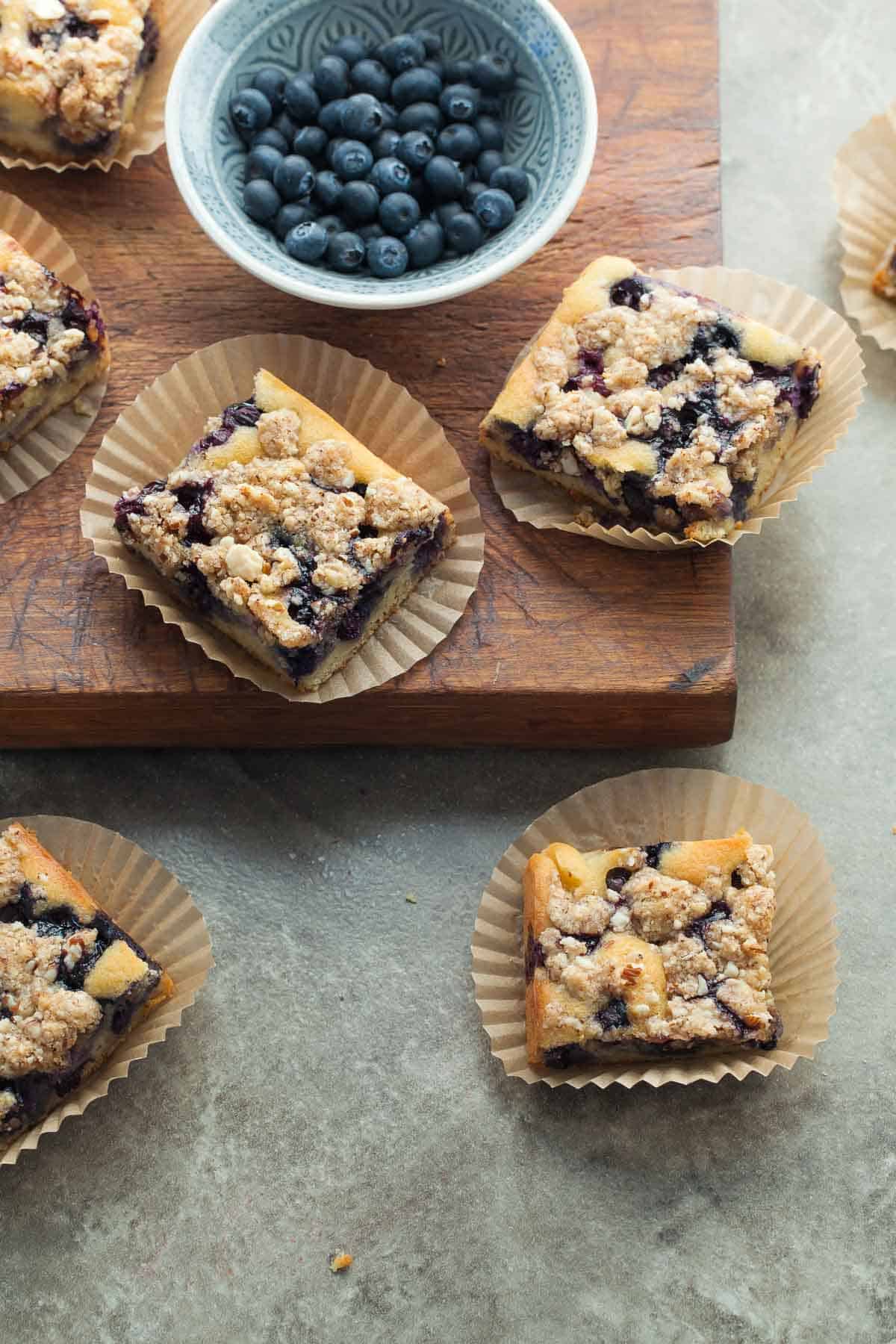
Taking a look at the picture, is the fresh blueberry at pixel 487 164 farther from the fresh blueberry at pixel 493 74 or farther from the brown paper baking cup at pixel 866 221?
the brown paper baking cup at pixel 866 221

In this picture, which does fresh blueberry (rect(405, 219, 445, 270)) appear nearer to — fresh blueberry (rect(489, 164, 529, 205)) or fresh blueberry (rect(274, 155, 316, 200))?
fresh blueberry (rect(489, 164, 529, 205))

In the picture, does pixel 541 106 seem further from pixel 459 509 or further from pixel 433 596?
pixel 433 596

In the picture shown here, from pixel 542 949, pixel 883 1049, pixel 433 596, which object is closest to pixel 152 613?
pixel 433 596

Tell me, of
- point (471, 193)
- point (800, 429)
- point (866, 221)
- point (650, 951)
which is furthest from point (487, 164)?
point (650, 951)

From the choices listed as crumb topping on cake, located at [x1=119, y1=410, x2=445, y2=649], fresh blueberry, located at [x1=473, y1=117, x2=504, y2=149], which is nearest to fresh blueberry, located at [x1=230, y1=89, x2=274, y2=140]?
fresh blueberry, located at [x1=473, y1=117, x2=504, y2=149]

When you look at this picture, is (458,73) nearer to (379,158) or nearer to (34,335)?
(379,158)
